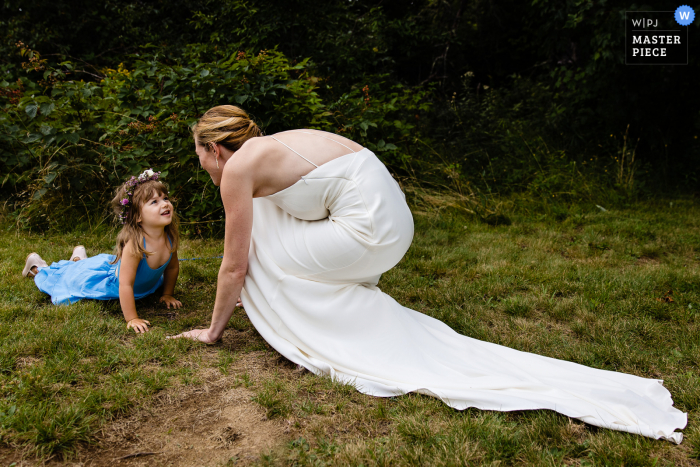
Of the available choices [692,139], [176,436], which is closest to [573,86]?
[692,139]

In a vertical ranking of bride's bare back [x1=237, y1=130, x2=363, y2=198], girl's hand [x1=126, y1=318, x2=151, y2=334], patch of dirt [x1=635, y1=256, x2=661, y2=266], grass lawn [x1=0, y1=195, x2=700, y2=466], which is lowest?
patch of dirt [x1=635, y1=256, x2=661, y2=266]

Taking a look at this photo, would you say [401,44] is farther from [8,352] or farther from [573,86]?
[8,352]

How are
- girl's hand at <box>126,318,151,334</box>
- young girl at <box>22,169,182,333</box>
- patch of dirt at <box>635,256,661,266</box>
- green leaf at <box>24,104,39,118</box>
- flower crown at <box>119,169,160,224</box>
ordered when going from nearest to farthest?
1. girl's hand at <box>126,318,151,334</box>
2. young girl at <box>22,169,182,333</box>
3. flower crown at <box>119,169,160,224</box>
4. patch of dirt at <box>635,256,661,266</box>
5. green leaf at <box>24,104,39,118</box>

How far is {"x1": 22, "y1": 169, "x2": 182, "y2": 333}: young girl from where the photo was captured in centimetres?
317

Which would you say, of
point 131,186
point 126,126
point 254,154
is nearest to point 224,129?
point 254,154

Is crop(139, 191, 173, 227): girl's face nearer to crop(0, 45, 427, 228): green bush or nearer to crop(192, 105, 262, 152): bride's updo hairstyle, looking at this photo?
crop(192, 105, 262, 152): bride's updo hairstyle

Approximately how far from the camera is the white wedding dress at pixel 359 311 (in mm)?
2383

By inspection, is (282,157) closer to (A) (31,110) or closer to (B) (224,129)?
(B) (224,129)

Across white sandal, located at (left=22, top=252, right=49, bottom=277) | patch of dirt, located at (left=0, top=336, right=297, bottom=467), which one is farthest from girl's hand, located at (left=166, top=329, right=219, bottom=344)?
white sandal, located at (left=22, top=252, right=49, bottom=277)

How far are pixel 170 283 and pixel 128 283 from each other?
0.45 metres

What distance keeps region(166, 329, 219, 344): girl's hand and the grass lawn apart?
8 centimetres

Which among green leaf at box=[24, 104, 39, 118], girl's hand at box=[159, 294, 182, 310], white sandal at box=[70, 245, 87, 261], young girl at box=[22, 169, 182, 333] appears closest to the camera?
young girl at box=[22, 169, 182, 333]

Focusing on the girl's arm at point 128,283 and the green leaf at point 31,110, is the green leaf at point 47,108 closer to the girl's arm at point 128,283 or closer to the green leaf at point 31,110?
the green leaf at point 31,110

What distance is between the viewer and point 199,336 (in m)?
2.92
